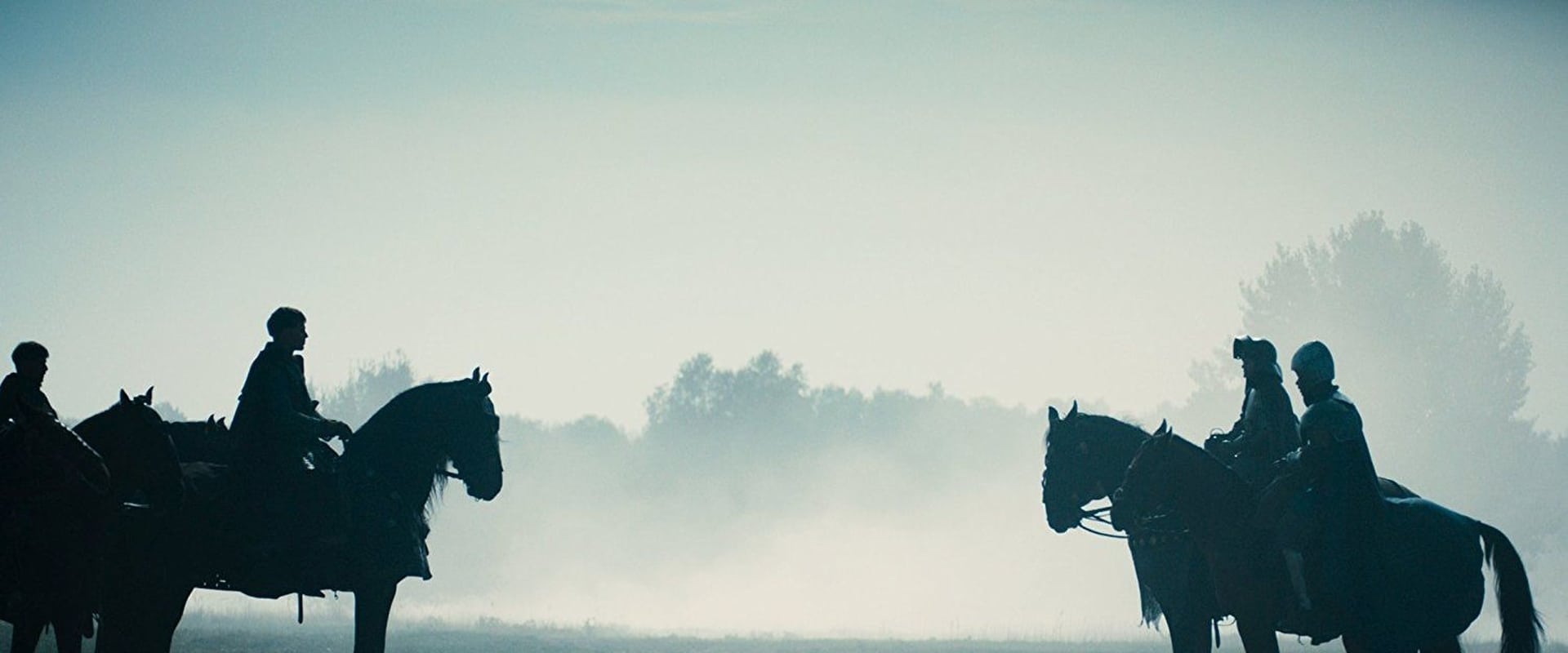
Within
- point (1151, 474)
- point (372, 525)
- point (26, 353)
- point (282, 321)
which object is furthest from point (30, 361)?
point (1151, 474)

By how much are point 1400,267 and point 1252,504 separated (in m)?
76.0

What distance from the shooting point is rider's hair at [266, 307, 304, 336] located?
1584 centimetres

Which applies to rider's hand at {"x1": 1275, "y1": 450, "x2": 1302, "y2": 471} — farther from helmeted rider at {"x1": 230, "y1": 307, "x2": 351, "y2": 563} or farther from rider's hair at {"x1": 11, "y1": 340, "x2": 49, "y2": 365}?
rider's hair at {"x1": 11, "y1": 340, "x2": 49, "y2": 365}

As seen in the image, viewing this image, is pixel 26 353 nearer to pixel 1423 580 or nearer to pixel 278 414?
pixel 278 414

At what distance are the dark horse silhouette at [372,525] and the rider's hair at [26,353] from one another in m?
2.08

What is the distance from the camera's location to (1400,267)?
85.8 meters

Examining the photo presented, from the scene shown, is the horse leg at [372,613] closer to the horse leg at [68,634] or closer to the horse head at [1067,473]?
the horse leg at [68,634]

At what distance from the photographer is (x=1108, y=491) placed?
60.5 ft

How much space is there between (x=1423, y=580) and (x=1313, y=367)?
218 cm

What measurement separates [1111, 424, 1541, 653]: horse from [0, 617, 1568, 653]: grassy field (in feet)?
51.5

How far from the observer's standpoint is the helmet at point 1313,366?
14648 millimetres

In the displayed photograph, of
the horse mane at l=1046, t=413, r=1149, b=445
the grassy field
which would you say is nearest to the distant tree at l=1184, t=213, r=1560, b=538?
the grassy field

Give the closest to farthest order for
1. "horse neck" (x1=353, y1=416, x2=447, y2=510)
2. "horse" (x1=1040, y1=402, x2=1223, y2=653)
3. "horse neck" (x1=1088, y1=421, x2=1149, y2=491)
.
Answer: "horse neck" (x1=353, y1=416, x2=447, y2=510) < "horse" (x1=1040, y1=402, x2=1223, y2=653) < "horse neck" (x1=1088, y1=421, x2=1149, y2=491)

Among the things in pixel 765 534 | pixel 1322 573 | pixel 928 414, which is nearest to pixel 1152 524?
pixel 1322 573
